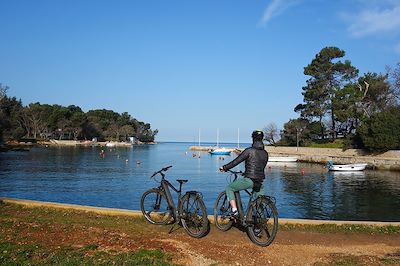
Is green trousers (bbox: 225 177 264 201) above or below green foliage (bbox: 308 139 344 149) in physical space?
below

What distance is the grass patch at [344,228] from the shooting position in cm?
845

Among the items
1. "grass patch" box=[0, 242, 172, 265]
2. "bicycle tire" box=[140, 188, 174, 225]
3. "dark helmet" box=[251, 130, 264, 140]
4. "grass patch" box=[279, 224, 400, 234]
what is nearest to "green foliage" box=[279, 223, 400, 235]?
"grass patch" box=[279, 224, 400, 234]

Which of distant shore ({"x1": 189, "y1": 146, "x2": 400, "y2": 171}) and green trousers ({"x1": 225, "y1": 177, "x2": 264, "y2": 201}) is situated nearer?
Result: green trousers ({"x1": 225, "y1": 177, "x2": 264, "y2": 201})

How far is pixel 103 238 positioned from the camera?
23.0 feet

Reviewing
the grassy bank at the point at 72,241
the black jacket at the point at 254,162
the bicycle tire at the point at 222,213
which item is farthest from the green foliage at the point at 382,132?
→ the grassy bank at the point at 72,241

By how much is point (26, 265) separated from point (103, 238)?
5.69ft

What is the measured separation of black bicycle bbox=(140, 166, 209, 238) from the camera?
750cm

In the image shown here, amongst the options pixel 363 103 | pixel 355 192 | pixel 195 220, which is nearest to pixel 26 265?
pixel 195 220

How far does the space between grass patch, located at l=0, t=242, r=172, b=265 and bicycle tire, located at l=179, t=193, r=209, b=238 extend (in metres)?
1.49

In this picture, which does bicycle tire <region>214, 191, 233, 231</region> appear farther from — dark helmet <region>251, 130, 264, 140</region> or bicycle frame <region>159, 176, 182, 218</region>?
dark helmet <region>251, 130, 264, 140</region>

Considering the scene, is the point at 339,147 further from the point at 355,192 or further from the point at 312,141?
the point at 355,192

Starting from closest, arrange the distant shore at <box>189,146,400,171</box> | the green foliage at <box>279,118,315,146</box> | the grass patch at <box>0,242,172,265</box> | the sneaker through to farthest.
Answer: the grass patch at <box>0,242,172,265</box> < the sneaker < the distant shore at <box>189,146,400,171</box> < the green foliage at <box>279,118,315,146</box>

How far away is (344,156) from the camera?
192 feet

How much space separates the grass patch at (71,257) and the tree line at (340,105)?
5436cm
